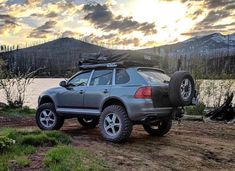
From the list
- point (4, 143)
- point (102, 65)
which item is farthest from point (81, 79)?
point (4, 143)

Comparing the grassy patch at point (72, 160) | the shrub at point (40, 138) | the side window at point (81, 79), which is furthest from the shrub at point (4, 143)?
the side window at point (81, 79)

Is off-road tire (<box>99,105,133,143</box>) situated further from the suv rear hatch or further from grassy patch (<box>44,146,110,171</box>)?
grassy patch (<box>44,146,110,171</box>)

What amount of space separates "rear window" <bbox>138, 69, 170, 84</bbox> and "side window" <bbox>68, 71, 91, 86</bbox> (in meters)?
1.72

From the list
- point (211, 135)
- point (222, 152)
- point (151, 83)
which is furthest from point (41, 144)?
point (211, 135)

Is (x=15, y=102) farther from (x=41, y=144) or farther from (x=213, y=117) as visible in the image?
(x=41, y=144)

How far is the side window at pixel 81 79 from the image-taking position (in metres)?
10.8

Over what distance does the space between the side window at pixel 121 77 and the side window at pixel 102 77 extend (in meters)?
0.21

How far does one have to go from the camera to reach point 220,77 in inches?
865

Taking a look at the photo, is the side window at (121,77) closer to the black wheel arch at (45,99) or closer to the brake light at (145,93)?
the brake light at (145,93)

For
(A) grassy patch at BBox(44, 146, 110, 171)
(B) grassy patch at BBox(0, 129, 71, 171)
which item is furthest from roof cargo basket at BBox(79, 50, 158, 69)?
(A) grassy patch at BBox(44, 146, 110, 171)

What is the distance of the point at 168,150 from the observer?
897 cm

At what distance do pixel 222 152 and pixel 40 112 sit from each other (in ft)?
17.2

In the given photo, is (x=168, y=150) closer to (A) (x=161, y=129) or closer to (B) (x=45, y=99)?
(A) (x=161, y=129)

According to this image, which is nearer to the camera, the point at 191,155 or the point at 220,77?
the point at 191,155
